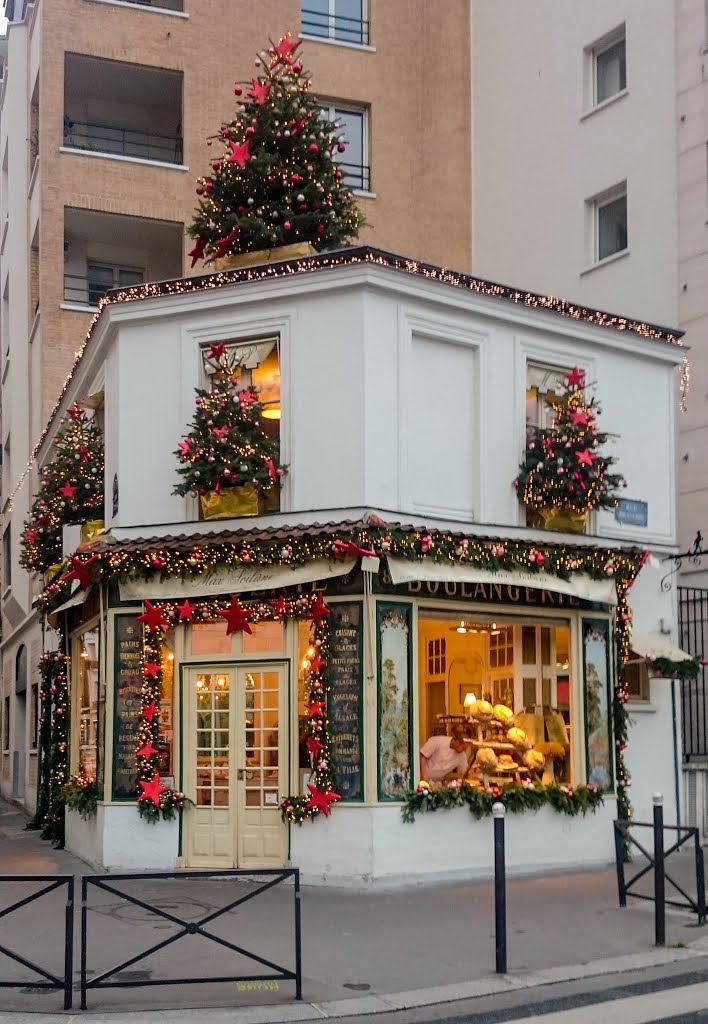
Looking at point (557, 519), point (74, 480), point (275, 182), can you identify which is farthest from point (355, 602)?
point (275, 182)

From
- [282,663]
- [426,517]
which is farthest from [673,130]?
[282,663]

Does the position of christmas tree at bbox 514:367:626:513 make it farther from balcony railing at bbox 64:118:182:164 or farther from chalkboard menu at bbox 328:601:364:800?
balcony railing at bbox 64:118:182:164

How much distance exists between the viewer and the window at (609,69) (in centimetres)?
2178

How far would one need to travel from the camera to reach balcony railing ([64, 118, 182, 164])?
2431 centimetres

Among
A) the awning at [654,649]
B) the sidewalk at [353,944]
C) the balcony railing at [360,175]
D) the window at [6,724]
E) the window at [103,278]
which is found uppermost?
the balcony railing at [360,175]

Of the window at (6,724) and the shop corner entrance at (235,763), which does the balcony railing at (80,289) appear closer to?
the window at (6,724)

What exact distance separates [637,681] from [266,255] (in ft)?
23.0

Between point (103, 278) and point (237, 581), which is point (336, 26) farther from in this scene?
point (237, 581)

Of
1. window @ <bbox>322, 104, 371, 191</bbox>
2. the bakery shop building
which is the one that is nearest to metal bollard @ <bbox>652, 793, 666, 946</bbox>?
the bakery shop building

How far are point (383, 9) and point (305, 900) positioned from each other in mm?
18931

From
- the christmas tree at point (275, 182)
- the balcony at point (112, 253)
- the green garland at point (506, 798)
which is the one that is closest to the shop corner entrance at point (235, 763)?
the green garland at point (506, 798)

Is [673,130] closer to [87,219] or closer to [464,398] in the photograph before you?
[464,398]

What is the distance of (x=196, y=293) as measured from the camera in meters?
14.5

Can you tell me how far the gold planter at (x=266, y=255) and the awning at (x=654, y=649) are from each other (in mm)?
6119
